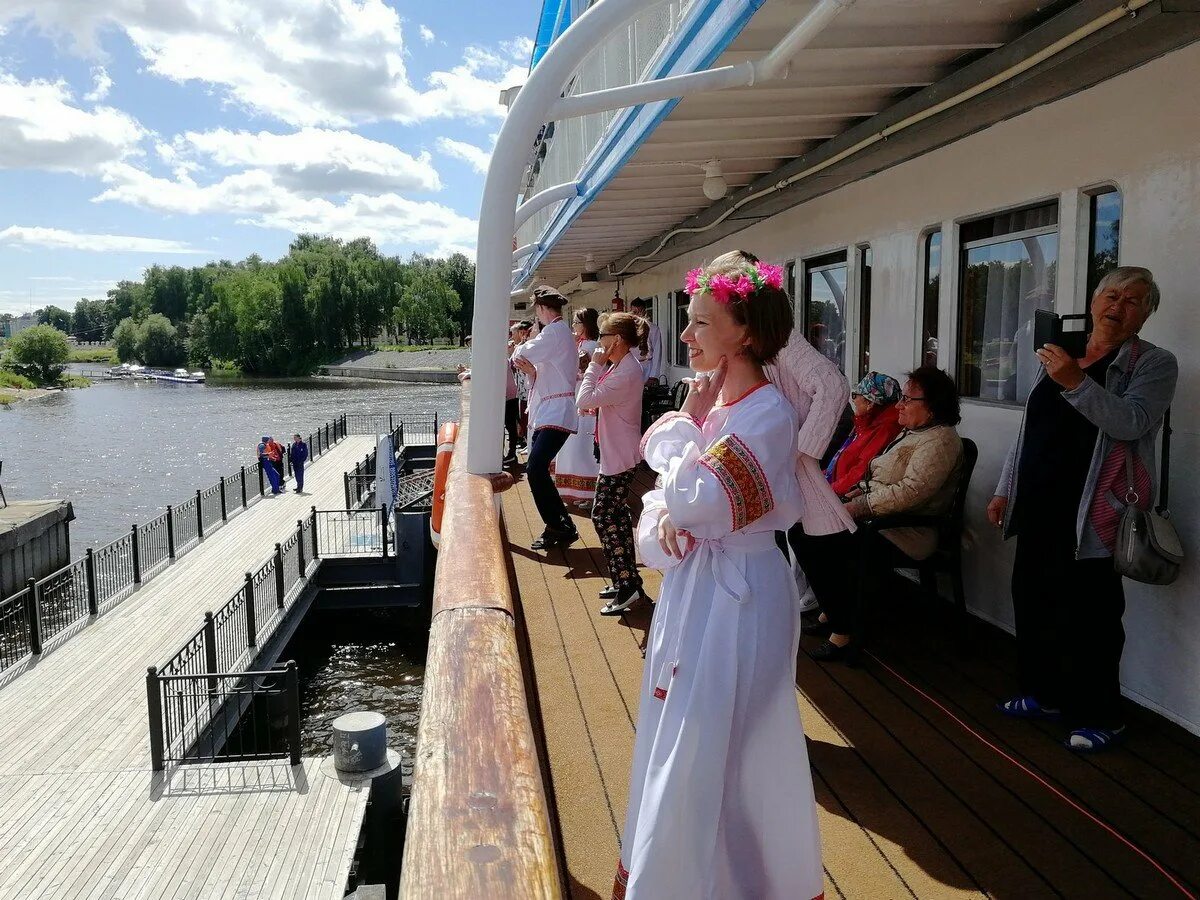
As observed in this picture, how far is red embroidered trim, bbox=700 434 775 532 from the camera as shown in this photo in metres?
2.05

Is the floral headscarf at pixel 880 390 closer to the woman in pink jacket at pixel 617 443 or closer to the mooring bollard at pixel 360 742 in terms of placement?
the woman in pink jacket at pixel 617 443

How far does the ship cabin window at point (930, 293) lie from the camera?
5172mm

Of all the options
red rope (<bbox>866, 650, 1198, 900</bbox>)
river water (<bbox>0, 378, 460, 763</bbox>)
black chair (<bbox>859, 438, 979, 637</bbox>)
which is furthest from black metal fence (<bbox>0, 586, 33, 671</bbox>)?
red rope (<bbox>866, 650, 1198, 900</bbox>)

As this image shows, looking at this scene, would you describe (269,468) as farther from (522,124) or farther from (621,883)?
(621,883)

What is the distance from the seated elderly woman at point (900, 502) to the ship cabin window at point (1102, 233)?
74 cm

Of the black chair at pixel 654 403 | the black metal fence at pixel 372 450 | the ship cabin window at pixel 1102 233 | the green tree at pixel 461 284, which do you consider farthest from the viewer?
the green tree at pixel 461 284

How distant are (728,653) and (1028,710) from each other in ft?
6.49

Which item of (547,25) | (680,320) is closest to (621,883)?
(547,25)

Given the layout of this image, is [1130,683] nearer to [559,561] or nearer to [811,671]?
[811,671]

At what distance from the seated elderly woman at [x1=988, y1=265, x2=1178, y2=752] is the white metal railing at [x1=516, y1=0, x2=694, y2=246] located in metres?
1.85

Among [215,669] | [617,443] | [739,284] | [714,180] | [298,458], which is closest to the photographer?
[739,284]

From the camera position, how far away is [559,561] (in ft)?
19.2

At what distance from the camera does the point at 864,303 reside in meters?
6.16

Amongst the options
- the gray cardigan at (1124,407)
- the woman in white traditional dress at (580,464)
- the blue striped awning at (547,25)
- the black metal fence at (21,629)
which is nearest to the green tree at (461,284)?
the black metal fence at (21,629)
